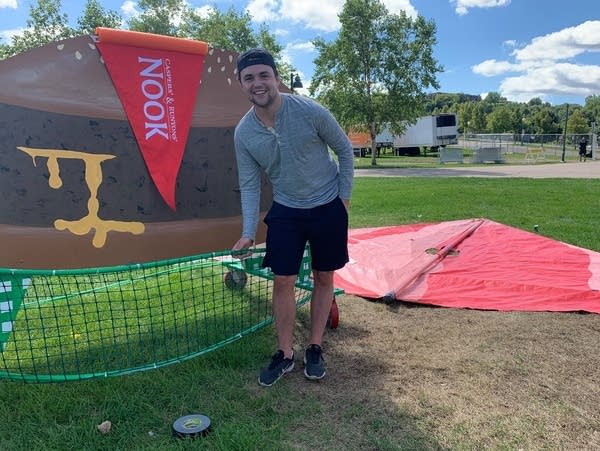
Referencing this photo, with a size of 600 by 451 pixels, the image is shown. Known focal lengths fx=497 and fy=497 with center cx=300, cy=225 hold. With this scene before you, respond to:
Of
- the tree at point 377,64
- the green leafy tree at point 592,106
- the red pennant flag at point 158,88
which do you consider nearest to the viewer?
the red pennant flag at point 158,88

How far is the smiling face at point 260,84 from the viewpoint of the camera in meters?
2.72

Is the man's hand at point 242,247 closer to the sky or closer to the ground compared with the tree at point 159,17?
closer to the ground

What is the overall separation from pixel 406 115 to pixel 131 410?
29.9 meters

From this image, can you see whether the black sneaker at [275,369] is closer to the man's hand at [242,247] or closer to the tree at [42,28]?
the man's hand at [242,247]

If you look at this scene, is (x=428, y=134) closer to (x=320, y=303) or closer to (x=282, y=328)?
(x=320, y=303)

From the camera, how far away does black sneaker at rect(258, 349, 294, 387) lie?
2.97 meters

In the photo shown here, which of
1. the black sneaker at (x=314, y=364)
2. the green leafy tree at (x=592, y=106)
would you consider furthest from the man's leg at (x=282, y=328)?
the green leafy tree at (x=592, y=106)

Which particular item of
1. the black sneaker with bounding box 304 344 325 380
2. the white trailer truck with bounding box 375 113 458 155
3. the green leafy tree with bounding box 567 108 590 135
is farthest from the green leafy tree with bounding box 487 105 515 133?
the black sneaker with bounding box 304 344 325 380

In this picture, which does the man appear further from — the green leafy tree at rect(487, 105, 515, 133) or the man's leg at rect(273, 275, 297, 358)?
the green leafy tree at rect(487, 105, 515, 133)

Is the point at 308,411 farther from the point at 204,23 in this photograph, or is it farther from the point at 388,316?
the point at 204,23

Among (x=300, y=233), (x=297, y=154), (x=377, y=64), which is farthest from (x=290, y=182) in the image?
(x=377, y=64)

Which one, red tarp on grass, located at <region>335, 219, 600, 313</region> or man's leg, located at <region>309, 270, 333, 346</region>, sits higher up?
man's leg, located at <region>309, 270, 333, 346</region>

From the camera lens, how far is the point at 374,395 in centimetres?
285

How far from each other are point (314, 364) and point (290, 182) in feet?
3.71
